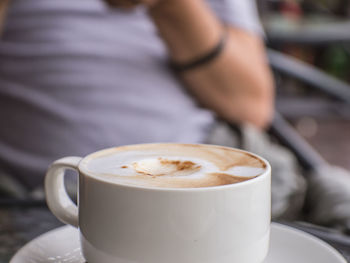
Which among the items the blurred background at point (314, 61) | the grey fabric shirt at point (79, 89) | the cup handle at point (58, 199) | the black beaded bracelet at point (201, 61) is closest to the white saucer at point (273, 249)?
the cup handle at point (58, 199)

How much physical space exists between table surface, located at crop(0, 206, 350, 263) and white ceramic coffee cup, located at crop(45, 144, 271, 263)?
4.3 inches

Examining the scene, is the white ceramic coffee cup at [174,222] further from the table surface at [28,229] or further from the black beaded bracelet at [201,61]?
the black beaded bracelet at [201,61]

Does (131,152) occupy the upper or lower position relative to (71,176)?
upper

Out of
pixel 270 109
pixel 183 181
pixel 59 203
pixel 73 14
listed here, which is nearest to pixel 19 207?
pixel 59 203

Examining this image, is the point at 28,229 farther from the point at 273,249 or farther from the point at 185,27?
the point at 185,27

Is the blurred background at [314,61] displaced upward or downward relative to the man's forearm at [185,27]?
downward

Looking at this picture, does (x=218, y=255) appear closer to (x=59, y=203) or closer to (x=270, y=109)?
(x=59, y=203)

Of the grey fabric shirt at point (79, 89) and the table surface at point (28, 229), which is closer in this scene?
the table surface at point (28, 229)

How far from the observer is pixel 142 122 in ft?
2.44

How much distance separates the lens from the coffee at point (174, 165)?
11.4 inches

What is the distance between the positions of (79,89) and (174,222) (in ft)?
1.65

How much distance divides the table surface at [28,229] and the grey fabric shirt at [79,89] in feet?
0.79

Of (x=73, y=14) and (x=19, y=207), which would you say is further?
(x=73, y=14)

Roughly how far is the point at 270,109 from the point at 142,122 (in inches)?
13.4
